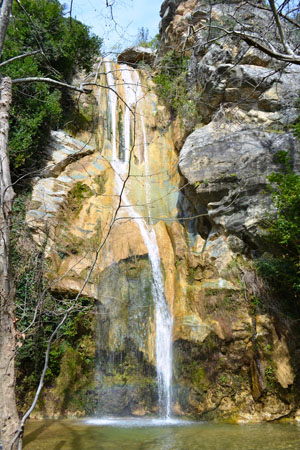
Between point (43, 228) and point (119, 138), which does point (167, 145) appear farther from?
point (43, 228)

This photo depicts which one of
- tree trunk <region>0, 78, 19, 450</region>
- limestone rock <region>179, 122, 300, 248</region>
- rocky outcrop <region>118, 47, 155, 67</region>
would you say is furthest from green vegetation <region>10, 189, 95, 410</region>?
rocky outcrop <region>118, 47, 155, 67</region>

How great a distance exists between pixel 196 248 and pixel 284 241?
124 inches

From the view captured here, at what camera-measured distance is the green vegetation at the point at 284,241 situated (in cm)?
806

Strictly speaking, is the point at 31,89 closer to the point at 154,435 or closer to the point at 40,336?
the point at 40,336

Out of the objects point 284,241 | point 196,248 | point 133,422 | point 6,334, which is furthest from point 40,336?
point 6,334

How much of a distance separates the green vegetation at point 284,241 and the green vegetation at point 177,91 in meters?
4.75

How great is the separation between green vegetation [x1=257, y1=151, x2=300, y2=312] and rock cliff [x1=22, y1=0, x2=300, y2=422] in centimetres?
46

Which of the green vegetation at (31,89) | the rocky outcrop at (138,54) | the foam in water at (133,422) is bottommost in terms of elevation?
the foam in water at (133,422)

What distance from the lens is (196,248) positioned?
1076 cm

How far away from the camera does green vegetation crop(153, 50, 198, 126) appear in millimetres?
13227

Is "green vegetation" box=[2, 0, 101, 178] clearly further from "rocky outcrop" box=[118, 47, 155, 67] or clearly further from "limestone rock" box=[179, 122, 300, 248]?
"rocky outcrop" box=[118, 47, 155, 67]

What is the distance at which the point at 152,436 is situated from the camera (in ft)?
20.8

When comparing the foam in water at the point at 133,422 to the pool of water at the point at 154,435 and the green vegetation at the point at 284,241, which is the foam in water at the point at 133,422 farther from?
the green vegetation at the point at 284,241

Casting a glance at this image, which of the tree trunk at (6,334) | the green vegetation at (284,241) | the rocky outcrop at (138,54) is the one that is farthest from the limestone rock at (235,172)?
the rocky outcrop at (138,54)
